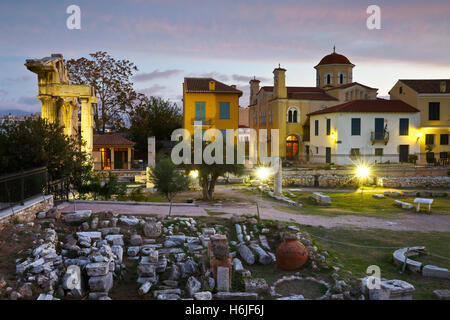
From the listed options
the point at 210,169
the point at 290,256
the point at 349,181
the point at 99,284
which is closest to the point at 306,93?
the point at 349,181

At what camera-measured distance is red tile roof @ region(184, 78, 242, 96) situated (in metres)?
38.2

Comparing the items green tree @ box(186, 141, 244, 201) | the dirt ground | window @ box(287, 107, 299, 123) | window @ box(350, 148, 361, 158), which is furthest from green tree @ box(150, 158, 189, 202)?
window @ box(287, 107, 299, 123)

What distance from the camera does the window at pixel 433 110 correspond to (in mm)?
39500

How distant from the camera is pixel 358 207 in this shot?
20.5m

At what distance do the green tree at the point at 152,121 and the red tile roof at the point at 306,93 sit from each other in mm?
12194

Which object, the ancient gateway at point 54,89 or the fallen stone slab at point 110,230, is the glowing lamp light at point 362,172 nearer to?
the ancient gateway at point 54,89

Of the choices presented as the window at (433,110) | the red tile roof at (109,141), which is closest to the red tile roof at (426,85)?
the window at (433,110)

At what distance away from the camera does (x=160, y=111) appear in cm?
4528

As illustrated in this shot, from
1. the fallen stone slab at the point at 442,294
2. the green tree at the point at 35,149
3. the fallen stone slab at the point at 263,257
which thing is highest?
the green tree at the point at 35,149

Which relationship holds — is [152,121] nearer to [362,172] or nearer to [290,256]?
[362,172]

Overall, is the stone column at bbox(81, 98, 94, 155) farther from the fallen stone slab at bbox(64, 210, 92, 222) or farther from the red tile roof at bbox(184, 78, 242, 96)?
the red tile roof at bbox(184, 78, 242, 96)

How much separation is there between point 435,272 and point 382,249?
92.8 inches
